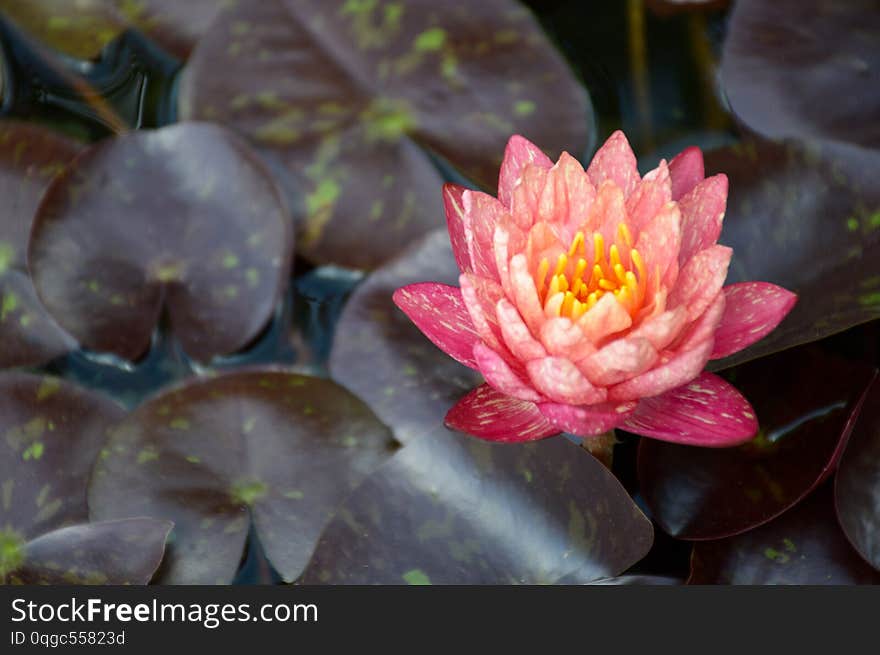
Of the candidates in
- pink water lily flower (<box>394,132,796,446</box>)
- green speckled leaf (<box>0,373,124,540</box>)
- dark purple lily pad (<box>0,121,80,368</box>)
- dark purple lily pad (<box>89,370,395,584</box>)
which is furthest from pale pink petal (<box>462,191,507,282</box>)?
dark purple lily pad (<box>0,121,80,368</box>)

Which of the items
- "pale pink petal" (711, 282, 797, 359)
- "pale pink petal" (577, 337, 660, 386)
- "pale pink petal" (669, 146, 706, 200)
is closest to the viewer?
"pale pink petal" (577, 337, 660, 386)

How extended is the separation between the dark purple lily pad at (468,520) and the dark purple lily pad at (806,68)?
0.75 metres

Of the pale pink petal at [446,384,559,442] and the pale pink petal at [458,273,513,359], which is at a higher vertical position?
the pale pink petal at [458,273,513,359]

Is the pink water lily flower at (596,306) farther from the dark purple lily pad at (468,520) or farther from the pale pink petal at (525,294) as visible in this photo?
the dark purple lily pad at (468,520)

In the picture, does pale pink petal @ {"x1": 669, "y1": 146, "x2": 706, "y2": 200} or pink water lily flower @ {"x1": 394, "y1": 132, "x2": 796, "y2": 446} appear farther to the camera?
pale pink petal @ {"x1": 669, "y1": 146, "x2": 706, "y2": 200}

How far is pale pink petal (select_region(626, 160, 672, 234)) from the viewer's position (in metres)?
0.94

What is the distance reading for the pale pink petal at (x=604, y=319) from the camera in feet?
2.82

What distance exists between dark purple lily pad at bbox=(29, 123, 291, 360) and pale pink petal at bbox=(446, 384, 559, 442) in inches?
18.1

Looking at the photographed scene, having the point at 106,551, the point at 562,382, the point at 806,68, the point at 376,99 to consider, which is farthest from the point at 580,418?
the point at 806,68

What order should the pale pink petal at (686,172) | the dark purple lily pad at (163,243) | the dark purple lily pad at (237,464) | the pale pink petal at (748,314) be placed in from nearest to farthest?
the pale pink petal at (748,314)
the pale pink petal at (686,172)
the dark purple lily pad at (237,464)
the dark purple lily pad at (163,243)

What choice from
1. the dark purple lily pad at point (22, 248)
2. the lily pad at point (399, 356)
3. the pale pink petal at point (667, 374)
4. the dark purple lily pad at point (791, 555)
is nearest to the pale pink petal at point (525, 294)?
the pale pink petal at point (667, 374)

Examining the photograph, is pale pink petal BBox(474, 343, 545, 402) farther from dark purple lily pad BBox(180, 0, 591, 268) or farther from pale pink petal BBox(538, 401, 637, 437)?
dark purple lily pad BBox(180, 0, 591, 268)

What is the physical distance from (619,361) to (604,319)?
46 millimetres

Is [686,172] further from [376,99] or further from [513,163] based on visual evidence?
[376,99]
